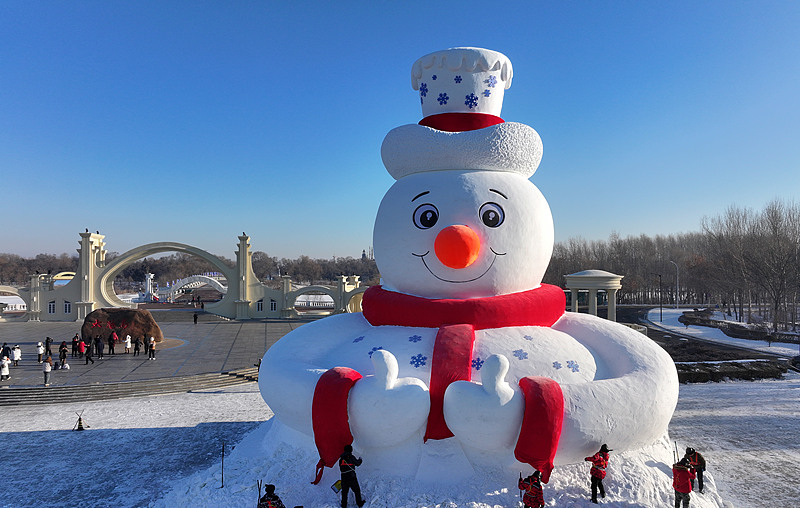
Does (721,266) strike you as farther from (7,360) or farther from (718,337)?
(7,360)

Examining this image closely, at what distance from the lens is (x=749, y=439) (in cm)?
1098

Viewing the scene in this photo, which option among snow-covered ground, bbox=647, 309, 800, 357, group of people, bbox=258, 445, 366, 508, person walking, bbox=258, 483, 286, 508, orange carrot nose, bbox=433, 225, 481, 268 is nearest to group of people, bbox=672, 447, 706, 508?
orange carrot nose, bbox=433, 225, 481, 268

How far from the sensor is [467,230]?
639cm

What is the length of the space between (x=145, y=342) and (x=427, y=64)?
18774 millimetres

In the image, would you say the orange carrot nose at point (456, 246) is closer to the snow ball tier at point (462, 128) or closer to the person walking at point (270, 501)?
the snow ball tier at point (462, 128)

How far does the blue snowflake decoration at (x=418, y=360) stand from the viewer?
250 inches

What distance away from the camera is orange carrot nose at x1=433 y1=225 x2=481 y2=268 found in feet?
20.5

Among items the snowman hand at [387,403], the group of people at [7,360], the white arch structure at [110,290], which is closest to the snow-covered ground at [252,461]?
the snowman hand at [387,403]

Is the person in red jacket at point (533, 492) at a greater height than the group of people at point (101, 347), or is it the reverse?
the person in red jacket at point (533, 492)

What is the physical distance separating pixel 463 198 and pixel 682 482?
481 cm

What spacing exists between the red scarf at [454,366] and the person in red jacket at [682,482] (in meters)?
2.10

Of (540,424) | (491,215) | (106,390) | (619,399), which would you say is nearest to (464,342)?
(540,424)

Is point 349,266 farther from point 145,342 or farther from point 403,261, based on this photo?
point 403,261

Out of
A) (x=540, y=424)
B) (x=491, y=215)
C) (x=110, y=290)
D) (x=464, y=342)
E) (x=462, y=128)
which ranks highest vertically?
(x=462, y=128)
